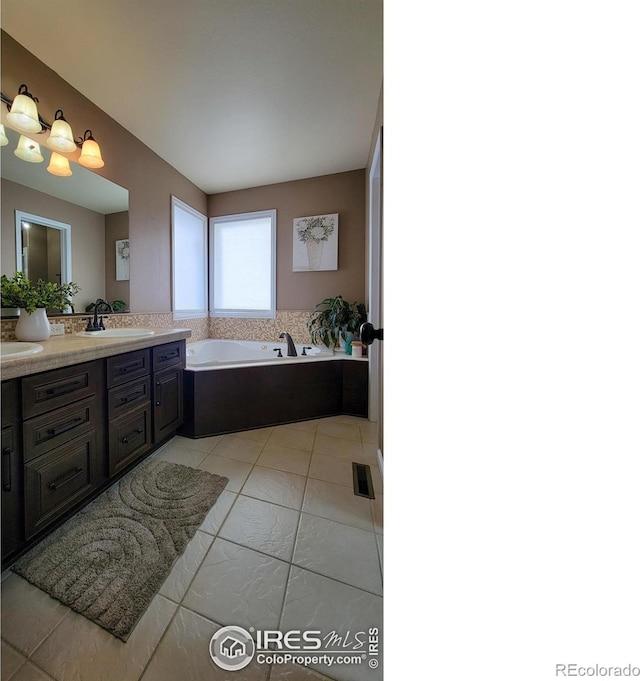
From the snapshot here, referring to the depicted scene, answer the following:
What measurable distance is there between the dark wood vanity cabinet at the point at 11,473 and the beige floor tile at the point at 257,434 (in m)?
1.30

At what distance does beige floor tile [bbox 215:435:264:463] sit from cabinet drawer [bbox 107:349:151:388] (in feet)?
2.58

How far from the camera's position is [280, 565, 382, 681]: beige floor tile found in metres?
0.83

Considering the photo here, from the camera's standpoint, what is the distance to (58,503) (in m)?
1.23

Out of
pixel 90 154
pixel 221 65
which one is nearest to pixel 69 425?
pixel 90 154

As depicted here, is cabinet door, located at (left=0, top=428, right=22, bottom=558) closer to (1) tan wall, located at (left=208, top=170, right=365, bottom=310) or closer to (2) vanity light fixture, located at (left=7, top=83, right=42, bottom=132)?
(2) vanity light fixture, located at (left=7, top=83, right=42, bottom=132)

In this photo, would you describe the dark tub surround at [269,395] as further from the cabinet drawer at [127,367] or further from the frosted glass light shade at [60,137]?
the frosted glass light shade at [60,137]

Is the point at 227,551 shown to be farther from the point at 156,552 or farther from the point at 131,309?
the point at 131,309

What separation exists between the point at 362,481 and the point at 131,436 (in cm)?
146

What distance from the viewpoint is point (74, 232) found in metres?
1.90

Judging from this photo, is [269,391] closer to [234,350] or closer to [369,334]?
[234,350]

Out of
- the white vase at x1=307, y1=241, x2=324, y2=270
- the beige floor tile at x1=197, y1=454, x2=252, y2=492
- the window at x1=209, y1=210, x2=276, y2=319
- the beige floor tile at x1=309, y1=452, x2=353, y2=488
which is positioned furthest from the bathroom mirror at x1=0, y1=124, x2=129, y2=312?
the beige floor tile at x1=309, y1=452, x2=353, y2=488

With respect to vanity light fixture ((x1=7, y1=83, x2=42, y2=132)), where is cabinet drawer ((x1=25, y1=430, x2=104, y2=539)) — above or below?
below

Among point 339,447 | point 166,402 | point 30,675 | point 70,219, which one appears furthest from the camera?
point 339,447
